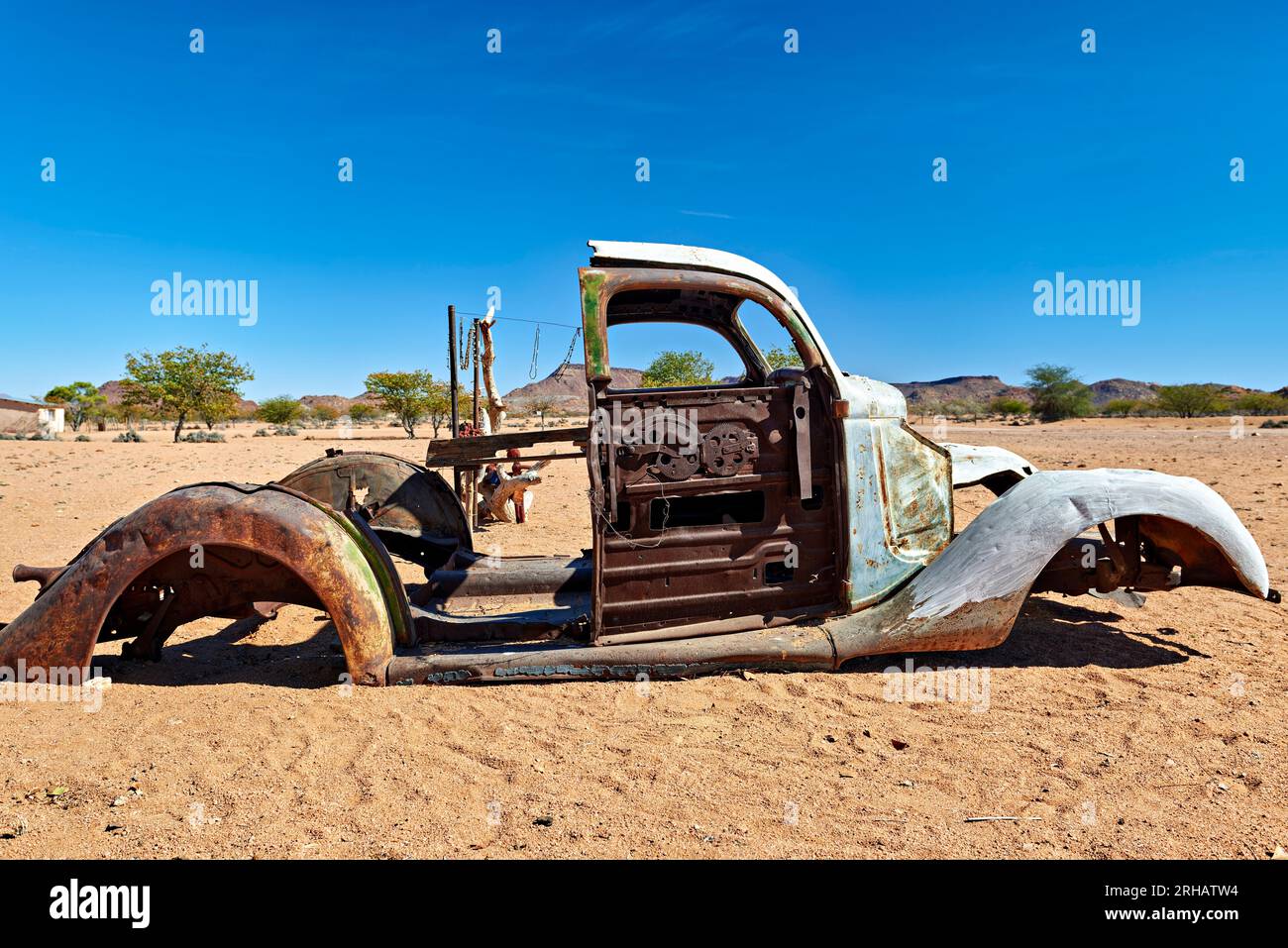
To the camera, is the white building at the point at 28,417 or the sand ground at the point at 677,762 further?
the white building at the point at 28,417

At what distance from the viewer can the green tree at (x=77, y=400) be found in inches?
1658

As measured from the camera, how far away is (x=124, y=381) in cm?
3588

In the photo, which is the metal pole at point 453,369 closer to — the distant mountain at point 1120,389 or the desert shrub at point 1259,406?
the desert shrub at point 1259,406

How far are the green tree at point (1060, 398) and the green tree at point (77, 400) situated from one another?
5489 cm

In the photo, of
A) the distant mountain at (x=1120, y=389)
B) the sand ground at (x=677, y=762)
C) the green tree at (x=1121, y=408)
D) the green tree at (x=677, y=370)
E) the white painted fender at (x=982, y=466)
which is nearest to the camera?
the sand ground at (x=677, y=762)

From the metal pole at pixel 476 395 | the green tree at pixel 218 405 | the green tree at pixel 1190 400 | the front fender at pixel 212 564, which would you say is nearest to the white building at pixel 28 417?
the green tree at pixel 218 405

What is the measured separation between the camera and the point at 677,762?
10.1 ft

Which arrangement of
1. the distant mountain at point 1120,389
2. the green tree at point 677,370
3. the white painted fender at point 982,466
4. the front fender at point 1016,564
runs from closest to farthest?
the front fender at point 1016,564
the white painted fender at point 982,466
the green tree at point 677,370
the distant mountain at point 1120,389

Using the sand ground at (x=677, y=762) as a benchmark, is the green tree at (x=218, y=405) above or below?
above

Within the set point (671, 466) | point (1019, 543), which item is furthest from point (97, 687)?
point (1019, 543)

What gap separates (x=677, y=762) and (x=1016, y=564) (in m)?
2.02

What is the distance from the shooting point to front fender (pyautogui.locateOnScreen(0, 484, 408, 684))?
346 cm

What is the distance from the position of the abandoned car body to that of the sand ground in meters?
0.25

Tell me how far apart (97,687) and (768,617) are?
3.38 meters
